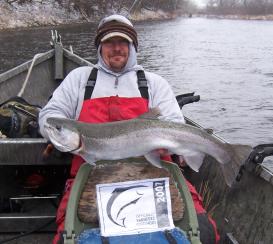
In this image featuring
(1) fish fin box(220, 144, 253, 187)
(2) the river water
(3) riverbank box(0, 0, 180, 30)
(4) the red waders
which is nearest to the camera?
(1) fish fin box(220, 144, 253, 187)

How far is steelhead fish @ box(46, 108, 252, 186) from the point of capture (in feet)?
12.6

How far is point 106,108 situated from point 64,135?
0.74m

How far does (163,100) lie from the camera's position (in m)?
4.66

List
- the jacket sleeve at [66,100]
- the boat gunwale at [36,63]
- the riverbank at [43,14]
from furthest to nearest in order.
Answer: the riverbank at [43,14], the boat gunwale at [36,63], the jacket sleeve at [66,100]

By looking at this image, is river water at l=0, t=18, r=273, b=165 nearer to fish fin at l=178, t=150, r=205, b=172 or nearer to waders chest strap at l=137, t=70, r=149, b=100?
waders chest strap at l=137, t=70, r=149, b=100

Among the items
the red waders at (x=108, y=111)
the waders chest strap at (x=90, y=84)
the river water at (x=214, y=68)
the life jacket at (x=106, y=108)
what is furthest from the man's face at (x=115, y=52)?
the river water at (x=214, y=68)

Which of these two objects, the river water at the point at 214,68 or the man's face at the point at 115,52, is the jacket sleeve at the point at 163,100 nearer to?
the man's face at the point at 115,52

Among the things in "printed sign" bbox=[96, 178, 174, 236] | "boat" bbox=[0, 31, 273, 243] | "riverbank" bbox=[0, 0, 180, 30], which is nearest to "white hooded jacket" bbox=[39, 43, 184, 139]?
"boat" bbox=[0, 31, 273, 243]

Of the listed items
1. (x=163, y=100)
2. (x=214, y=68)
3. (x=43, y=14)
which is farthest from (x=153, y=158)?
(x=43, y=14)

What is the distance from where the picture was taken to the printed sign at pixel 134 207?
386 centimetres

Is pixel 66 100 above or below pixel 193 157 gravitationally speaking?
above

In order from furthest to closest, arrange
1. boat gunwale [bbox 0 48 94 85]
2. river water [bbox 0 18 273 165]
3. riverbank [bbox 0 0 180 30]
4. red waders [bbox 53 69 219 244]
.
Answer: riverbank [bbox 0 0 180 30]
river water [bbox 0 18 273 165]
boat gunwale [bbox 0 48 94 85]
red waders [bbox 53 69 219 244]

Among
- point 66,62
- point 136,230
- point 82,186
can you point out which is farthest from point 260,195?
point 66,62

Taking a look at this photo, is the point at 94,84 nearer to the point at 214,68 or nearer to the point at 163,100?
the point at 163,100
